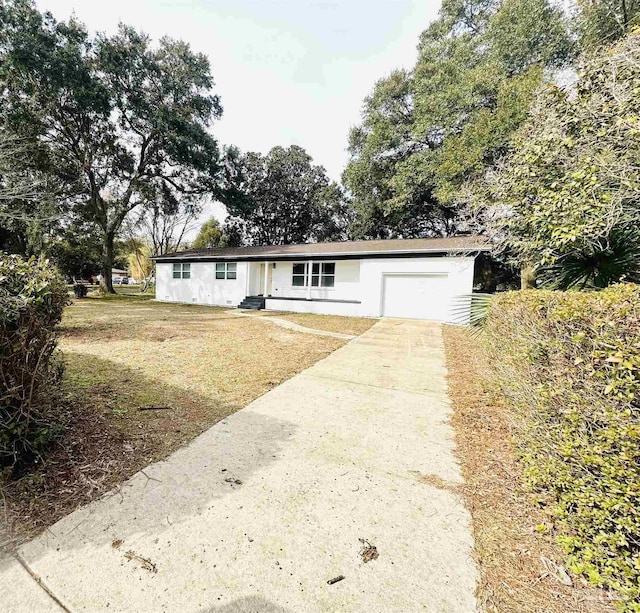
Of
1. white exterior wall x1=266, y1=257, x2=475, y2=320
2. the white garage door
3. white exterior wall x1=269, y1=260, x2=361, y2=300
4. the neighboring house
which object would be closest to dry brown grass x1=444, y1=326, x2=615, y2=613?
the neighboring house

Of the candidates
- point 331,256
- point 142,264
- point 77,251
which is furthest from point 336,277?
point 142,264

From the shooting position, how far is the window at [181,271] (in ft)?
62.0

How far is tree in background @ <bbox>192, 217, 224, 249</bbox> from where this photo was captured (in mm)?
31250

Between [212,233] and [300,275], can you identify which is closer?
[300,275]

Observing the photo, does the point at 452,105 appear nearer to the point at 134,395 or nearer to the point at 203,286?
the point at 203,286

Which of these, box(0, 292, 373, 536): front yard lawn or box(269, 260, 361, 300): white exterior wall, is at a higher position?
box(269, 260, 361, 300): white exterior wall

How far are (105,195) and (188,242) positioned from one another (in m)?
13.9

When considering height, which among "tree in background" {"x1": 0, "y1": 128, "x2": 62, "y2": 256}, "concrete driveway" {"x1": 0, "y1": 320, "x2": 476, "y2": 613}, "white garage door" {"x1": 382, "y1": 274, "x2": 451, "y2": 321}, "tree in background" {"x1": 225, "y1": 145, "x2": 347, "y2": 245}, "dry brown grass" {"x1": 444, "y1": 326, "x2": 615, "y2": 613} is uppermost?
"tree in background" {"x1": 225, "y1": 145, "x2": 347, "y2": 245}

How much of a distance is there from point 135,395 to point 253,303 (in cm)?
1280

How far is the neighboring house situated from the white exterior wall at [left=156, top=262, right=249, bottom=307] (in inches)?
2.2

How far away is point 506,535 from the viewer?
1853 mm

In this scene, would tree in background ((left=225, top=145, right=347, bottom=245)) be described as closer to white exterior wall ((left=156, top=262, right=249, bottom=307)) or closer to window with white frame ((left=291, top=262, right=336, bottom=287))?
white exterior wall ((left=156, top=262, right=249, bottom=307))

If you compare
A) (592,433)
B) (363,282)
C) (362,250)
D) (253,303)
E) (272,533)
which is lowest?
(272,533)

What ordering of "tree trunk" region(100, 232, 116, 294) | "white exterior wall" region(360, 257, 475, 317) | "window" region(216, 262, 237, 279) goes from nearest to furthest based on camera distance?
"white exterior wall" region(360, 257, 475, 317), "window" region(216, 262, 237, 279), "tree trunk" region(100, 232, 116, 294)
